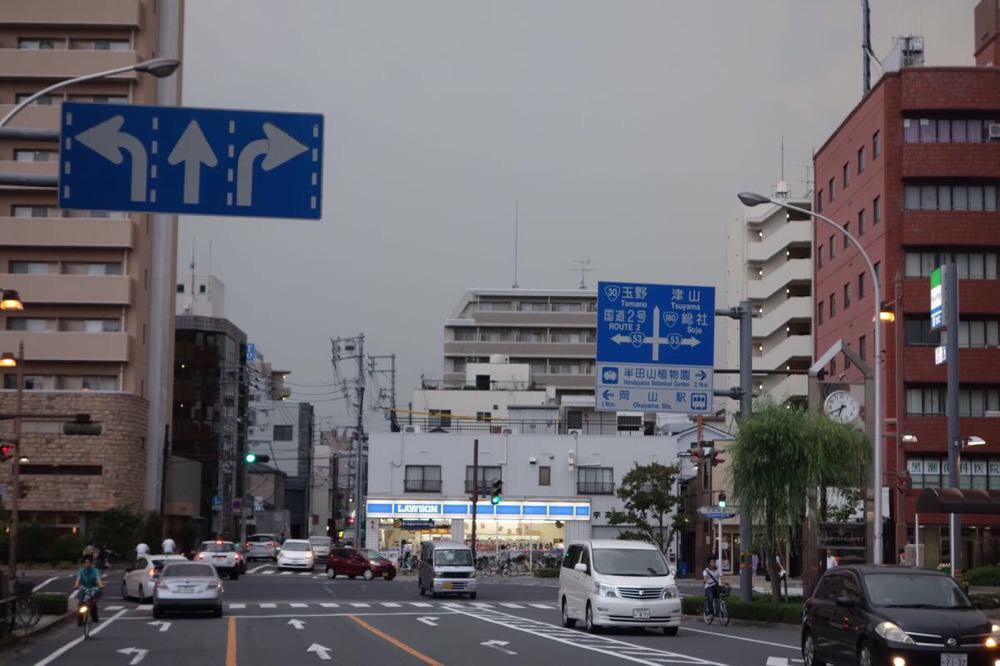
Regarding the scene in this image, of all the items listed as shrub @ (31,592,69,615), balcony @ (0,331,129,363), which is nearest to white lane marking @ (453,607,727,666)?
shrub @ (31,592,69,615)

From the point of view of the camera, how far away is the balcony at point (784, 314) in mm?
88188

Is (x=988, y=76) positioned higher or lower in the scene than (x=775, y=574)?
higher

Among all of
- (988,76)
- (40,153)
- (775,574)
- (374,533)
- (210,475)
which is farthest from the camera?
(210,475)

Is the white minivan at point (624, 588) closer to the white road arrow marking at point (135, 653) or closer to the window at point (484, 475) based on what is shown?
the white road arrow marking at point (135, 653)

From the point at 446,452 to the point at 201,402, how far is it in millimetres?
27007

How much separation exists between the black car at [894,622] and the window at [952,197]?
4602 cm

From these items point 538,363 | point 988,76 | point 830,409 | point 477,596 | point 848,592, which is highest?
point 988,76

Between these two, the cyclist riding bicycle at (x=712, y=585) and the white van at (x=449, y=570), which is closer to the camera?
the cyclist riding bicycle at (x=712, y=585)

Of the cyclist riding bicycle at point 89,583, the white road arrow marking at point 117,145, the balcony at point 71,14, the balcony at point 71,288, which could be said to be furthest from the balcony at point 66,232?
the white road arrow marking at point 117,145

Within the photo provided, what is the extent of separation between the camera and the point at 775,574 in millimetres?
36656

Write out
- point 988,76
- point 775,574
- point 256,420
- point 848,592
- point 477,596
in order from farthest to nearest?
point 256,420 < point 988,76 < point 477,596 < point 775,574 < point 848,592

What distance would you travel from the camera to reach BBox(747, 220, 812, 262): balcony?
299 feet

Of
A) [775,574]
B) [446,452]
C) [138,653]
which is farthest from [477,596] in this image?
[446,452]

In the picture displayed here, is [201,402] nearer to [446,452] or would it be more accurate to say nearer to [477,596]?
[446,452]
